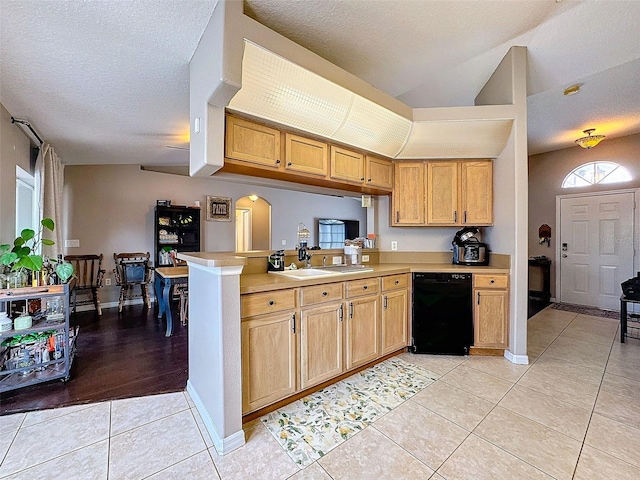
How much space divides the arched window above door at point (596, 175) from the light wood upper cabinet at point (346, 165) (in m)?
4.62

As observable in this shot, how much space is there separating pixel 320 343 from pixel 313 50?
7.65 ft

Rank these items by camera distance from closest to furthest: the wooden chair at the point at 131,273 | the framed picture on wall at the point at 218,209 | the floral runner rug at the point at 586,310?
the floral runner rug at the point at 586,310
the wooden chair at the point at 131,273
the framed picture on wall at the point at 218,209

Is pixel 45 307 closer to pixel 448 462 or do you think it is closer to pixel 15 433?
pixel 15 433

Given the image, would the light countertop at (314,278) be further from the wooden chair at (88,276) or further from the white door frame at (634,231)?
the wooden chair at (88,276)

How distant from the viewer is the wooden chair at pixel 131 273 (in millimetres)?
4691

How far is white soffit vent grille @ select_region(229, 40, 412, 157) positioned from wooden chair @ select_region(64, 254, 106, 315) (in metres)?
4.27

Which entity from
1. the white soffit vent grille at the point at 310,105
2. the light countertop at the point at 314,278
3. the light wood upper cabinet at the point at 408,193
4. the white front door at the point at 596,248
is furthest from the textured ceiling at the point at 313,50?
the white front door at the point at 596,248

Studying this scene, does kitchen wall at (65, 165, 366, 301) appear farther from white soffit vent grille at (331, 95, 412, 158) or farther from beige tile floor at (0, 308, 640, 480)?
white soffit vent grille at (331, 95, 412, 158)

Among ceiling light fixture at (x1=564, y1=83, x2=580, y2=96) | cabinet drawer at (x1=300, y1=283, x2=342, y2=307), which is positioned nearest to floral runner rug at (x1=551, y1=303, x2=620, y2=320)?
ceiling light fixture at (x1=564, y1=83, x2=580, y2=96)

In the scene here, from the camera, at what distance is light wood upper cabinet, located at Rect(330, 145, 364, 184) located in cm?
263

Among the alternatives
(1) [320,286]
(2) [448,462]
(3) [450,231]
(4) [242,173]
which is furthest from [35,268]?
(3) [450,231]

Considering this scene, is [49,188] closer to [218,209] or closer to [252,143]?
[218,209]

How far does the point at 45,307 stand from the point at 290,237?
4372 millimetres

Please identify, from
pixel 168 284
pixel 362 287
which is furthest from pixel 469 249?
pixel 168 284
